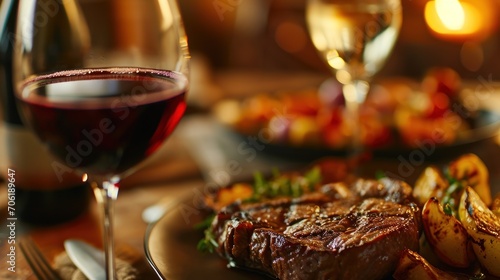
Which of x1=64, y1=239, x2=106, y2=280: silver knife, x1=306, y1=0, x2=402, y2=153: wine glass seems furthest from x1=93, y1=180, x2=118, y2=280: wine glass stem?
x1=306, y1=0, x2=402, y2=153: wine glass

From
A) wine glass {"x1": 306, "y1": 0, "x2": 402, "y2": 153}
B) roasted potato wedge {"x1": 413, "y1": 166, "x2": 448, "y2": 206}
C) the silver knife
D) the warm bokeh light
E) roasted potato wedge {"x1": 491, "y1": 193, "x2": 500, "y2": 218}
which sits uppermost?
wine glass {"x1": 306, "y1": 0, "x2": 402, "y2": 153}

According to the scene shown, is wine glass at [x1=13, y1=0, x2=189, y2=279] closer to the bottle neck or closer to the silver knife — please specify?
the silver knife

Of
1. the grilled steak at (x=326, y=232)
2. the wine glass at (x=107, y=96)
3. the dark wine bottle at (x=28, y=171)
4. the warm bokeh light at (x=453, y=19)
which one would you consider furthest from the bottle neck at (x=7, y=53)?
the warm bokeh light at (x=453, y=19)

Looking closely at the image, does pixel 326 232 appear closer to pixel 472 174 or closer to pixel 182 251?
pixel 182 251

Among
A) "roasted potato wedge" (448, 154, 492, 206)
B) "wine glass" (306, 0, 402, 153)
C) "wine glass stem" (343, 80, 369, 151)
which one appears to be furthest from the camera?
"wine glass stem" (343, 80, 369, 151)

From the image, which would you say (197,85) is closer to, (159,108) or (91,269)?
(91,269)

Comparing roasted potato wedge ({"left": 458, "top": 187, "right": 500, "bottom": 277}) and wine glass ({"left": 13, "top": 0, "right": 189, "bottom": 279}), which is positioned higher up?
wine glass ({"left": 13, "top": 0, "right": 189, "bottom": 279})
